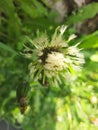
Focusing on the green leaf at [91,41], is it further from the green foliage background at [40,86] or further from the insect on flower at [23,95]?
the insect on flower at [23,95]

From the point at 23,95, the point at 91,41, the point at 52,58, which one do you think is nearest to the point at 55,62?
the point at 52,58

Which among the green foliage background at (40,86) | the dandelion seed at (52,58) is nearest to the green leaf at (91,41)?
the green foliage background at (40,86)

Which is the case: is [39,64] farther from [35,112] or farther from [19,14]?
[35,112]

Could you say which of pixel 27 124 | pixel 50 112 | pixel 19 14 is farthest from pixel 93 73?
pixel 19 14

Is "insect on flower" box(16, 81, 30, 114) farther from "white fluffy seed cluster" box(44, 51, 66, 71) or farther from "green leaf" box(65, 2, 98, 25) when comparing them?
"green leaf" box(65, 2, 98, 25)

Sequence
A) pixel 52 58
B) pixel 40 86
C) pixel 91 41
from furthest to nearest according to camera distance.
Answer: pixel 40 86 → pixel 91 41 → pixel 52 58

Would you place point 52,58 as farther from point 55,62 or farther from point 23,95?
point 23,95
